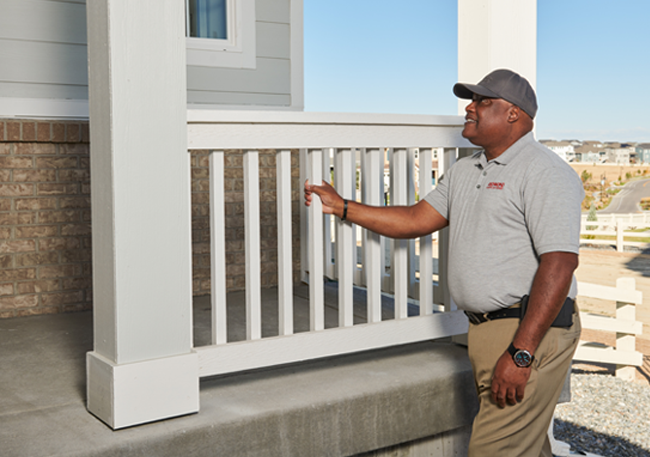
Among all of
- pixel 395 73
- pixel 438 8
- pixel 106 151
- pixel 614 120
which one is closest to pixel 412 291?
pixel 106 151

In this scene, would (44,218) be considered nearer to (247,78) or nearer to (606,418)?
(247,78)

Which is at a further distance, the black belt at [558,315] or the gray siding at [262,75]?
the gray siding at [262,75]

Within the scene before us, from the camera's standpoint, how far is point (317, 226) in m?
2.70

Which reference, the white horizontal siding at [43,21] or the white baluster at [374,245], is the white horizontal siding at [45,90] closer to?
the white horizontal siding at [43,21]

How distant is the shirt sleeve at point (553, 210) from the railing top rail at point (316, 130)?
0.82m

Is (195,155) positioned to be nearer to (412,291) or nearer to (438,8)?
(412,291)

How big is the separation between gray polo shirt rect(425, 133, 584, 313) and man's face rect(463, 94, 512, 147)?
76mm

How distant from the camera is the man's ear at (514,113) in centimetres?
237

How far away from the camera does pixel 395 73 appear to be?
211 feet

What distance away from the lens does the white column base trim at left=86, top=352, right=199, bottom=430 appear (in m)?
2.19

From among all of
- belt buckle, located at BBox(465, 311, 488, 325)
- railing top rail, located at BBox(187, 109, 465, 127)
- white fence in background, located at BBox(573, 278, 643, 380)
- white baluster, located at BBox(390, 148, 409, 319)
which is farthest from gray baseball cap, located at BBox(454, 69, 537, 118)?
white fence in background, located at BBox(573, 278, 643, 380)

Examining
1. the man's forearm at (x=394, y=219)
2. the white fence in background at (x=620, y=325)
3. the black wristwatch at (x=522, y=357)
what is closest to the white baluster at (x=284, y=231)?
the man's forearm at (x=394, y=219)

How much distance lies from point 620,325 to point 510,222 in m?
7.69

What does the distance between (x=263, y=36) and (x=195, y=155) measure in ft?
3.37
